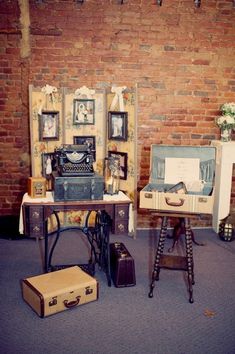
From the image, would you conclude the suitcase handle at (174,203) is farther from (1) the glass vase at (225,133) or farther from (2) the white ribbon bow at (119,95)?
(1) the glass vase at (225,133)

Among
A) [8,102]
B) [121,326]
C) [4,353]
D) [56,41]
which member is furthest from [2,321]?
[56,41]

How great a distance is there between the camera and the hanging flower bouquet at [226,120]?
5324 mm

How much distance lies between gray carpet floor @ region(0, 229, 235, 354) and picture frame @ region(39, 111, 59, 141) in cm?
142

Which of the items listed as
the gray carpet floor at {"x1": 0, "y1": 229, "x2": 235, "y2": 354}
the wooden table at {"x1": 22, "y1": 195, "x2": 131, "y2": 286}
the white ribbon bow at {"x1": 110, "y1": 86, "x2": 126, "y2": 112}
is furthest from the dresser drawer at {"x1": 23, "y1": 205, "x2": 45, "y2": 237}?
the white ribbon bow at {"x1": 110, "y1": 86, "x2": 126, "y2": 112}

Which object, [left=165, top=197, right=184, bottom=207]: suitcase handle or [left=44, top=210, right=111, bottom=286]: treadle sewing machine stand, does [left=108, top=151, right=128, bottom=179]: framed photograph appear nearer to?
[left=44, top=210, right=111, bottom=286]: treadle sewing machine stand

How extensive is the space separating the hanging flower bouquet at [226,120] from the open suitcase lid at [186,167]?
1761 millimetres

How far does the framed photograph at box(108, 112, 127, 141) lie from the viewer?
4.95 m

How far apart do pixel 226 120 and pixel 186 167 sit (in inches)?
73.7

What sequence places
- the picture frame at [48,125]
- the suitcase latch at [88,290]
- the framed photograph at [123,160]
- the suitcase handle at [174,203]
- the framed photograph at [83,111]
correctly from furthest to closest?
the framed photograph at [123,160] → the framed photograph at [83,111] → the picture frame at [48,125] → the suitcase latch at [88,290] → the suitcase handle at [174,203]

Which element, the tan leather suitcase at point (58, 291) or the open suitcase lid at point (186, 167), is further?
the open suitcase lid at point (186, 167)

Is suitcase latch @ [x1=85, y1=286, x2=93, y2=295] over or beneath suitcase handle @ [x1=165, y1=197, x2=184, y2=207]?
beneath

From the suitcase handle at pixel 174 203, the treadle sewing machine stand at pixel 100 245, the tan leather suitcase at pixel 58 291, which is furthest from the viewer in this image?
the treadle sewing machine stand at pixel 100 245

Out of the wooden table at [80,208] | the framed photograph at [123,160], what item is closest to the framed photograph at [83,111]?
the framed photograph at [123,160]

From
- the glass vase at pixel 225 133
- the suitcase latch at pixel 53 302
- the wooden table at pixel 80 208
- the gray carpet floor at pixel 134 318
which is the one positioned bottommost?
the gray carpet floor at pixel 134 318
